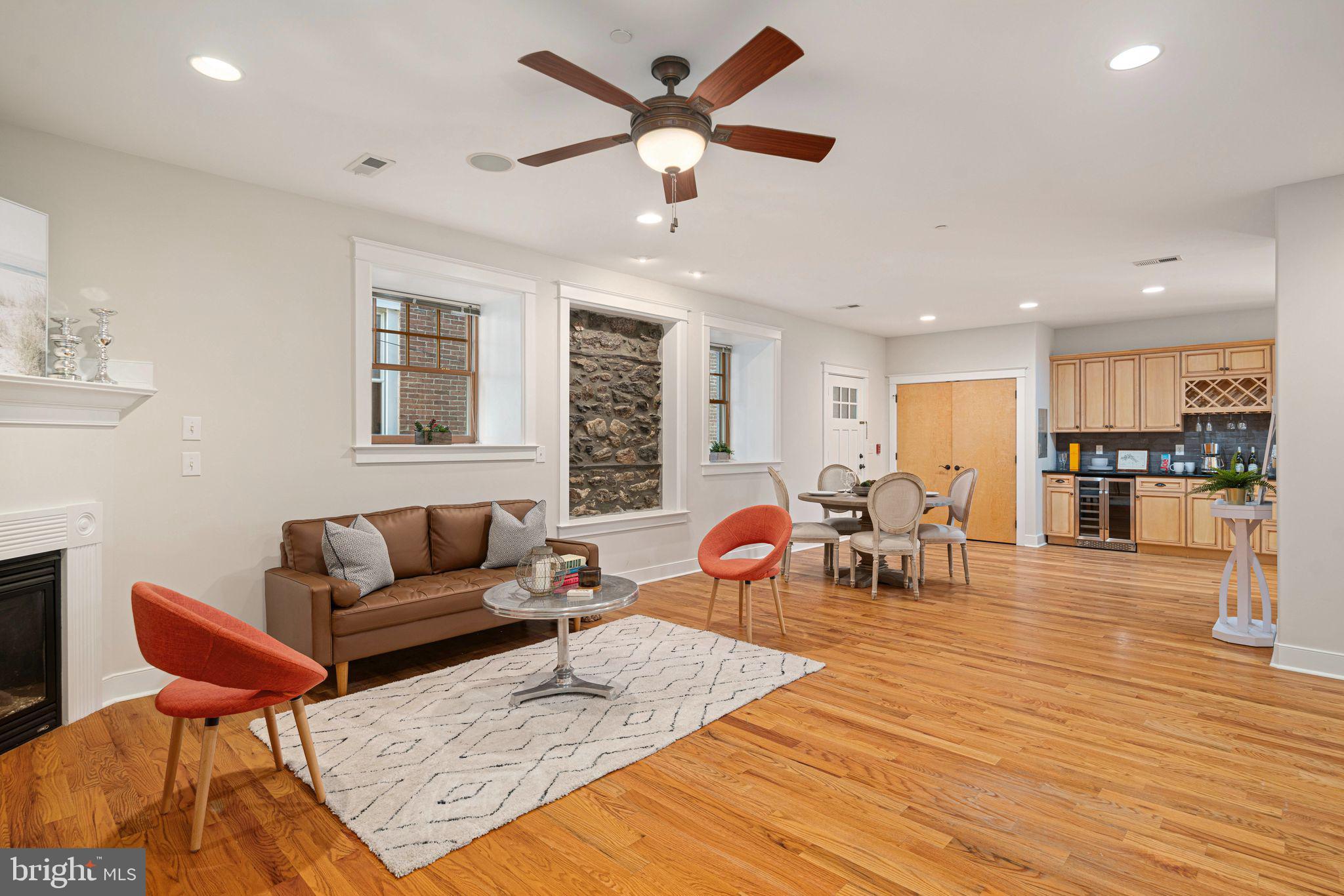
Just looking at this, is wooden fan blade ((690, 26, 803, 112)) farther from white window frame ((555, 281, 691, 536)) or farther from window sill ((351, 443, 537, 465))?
white window frame ((555, 281, 691, 536))

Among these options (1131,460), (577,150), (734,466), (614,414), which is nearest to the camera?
(577,150)

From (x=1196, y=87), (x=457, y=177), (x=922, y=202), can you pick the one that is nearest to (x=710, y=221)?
(x=922, y=202)

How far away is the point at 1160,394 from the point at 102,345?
914 cm

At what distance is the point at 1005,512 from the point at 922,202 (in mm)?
5341

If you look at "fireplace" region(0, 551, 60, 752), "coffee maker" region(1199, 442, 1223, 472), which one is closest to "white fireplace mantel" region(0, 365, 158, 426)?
"fireplace" region(0, 551, 60, 752)

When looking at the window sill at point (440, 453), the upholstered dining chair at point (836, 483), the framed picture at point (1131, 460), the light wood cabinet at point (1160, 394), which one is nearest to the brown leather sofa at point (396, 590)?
the window sill at point (440, 453)

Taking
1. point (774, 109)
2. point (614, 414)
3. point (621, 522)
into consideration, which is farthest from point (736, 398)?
point (774, 109)

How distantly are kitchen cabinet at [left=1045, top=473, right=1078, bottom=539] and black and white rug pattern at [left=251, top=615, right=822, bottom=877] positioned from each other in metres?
5.65

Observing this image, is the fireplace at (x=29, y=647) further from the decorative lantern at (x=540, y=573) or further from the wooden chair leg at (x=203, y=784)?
the decorative lantern at (x=540, y=573)

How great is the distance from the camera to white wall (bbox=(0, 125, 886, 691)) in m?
3.10

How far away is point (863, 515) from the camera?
6055mm

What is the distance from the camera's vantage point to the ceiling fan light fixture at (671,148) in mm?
2445

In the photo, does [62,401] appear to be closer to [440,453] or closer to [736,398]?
[440,453]

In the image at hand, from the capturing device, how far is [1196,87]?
267 cm
